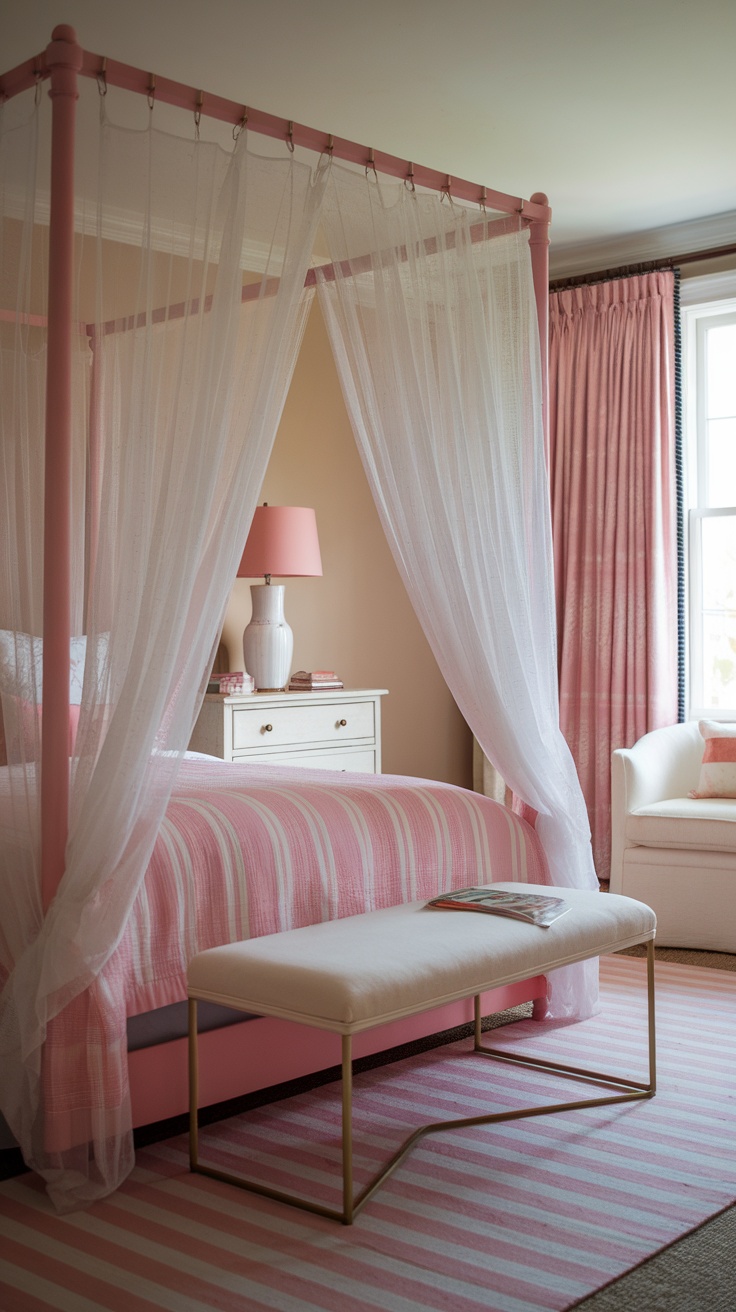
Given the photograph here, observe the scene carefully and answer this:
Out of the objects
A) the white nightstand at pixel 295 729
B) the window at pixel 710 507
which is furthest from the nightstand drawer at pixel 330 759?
the window at pixel 710 507

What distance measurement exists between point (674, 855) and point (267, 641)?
5.86 ft

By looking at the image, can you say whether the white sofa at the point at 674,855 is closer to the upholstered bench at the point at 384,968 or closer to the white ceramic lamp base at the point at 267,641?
the white ceramic lamp base at the point at 267,641

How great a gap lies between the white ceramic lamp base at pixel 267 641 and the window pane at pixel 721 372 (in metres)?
2.08

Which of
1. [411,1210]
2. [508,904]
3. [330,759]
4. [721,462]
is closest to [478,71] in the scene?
[721,462]

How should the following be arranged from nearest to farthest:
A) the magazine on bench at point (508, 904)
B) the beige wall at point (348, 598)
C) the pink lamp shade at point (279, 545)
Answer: the magazine on bench at point (508, 904) < the pink lamp shade at point (279, 545) < the beige wall at point (348, 598)

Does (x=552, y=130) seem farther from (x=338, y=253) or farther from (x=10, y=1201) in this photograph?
(x=10, y=1201)

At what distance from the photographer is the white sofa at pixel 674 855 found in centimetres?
443

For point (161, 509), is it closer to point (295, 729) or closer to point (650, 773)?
point (295, 729)

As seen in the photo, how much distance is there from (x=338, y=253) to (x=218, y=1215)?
213 cm

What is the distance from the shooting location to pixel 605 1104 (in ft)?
9.72

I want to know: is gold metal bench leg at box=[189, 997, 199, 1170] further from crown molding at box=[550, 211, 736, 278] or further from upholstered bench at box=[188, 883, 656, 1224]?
crown molding at box=[550, 211, 736, 278]

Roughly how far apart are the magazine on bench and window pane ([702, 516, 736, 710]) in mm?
2775

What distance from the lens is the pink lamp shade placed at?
16.6 ft

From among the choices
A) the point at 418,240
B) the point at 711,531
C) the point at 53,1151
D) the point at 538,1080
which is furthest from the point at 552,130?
the point at 53,1151
